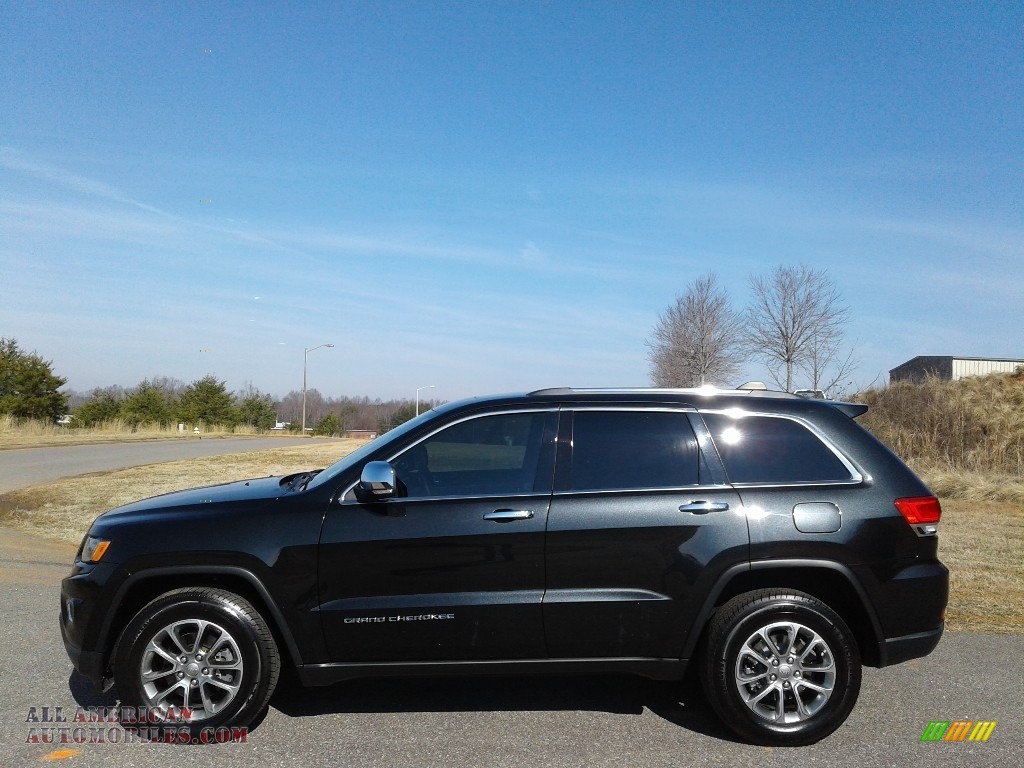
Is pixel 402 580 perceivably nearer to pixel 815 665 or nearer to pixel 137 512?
pixel 137 512

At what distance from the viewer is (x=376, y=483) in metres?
4.25

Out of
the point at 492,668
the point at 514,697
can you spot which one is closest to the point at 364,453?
the point at 492,668

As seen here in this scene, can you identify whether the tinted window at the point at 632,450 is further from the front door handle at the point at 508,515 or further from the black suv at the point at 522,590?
the front door handle at the point at 508,515

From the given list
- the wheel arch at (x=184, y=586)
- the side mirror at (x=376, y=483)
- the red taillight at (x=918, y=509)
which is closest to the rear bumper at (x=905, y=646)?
the red taillight at (x=918, y=509)

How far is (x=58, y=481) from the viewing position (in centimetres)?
1686

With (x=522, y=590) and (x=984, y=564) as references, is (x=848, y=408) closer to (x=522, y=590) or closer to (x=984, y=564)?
(x=522, y=590)

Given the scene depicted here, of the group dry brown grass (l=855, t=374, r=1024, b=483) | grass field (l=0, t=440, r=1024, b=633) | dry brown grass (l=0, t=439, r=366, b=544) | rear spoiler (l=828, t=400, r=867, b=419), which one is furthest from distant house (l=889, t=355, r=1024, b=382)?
rear spoiler (l=828, t=400, r=867, b=419)

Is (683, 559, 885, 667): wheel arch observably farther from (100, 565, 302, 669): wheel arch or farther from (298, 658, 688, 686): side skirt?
(100, 565, 302, 669): wheel arch

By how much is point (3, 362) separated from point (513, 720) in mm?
48486

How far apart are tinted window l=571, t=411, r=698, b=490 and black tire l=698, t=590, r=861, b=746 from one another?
758 millimetres

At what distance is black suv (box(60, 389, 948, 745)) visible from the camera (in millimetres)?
4238

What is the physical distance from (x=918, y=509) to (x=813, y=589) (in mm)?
692

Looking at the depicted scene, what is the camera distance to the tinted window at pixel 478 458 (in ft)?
14.8

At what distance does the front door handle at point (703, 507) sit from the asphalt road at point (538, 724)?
114 cm
